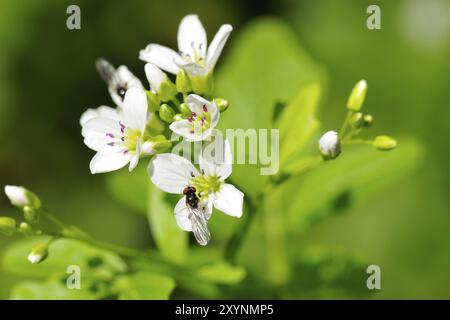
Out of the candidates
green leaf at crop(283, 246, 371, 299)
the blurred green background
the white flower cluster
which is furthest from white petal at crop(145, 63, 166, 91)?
the blurred green background

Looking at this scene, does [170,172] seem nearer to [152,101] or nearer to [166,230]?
[152,101]

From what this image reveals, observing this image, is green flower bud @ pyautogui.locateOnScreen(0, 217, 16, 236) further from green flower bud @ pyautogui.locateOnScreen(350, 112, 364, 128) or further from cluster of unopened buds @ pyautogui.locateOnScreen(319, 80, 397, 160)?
green flower bud @ pyautogui.locateOnScreen(350, 112, 364, 128)

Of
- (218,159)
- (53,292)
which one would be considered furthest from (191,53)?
(53,292)

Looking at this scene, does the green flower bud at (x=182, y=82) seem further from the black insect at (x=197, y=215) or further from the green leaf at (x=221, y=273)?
the green leaf at (x=221, y=273)

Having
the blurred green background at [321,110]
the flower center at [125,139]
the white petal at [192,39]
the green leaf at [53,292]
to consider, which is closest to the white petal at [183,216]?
the flower center at [125,139]

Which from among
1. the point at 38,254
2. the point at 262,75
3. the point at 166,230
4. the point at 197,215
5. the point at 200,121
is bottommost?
the point at 38,254
